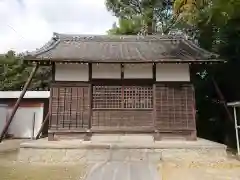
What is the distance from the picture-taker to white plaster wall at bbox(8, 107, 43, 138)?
678 inches

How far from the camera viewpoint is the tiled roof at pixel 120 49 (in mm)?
10633

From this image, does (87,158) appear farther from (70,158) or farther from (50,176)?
(50,176)

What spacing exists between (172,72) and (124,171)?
16.3 ft

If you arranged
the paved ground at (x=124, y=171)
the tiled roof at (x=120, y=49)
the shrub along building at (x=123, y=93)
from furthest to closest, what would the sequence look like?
the tiled roof at (x=120, y=49), the shrub along building at (x=123, y=93), the paved ground at (x=124, y=171)

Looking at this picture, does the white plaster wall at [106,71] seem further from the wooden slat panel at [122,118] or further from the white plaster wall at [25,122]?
the white plaster wall at [25,122]

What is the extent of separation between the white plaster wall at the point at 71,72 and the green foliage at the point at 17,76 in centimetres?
1517

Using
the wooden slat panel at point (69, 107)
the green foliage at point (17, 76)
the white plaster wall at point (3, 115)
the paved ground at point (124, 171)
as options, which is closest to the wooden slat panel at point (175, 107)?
the paved ground at point (124, 171)

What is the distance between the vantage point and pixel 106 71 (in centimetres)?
1105

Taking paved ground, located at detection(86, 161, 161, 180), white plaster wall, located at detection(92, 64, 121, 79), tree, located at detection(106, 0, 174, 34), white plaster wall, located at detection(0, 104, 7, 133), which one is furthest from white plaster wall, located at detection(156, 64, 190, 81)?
white plaster wall, located at detection(0, 104, 7, 133)

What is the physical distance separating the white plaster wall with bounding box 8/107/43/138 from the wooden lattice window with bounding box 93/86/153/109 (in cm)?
798

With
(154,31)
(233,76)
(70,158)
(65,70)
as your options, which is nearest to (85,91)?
(65,70)

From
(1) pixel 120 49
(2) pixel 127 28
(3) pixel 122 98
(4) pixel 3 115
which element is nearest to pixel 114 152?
(3) pixel 122 98

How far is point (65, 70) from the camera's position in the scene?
1093cm

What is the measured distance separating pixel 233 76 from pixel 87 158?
910cm
